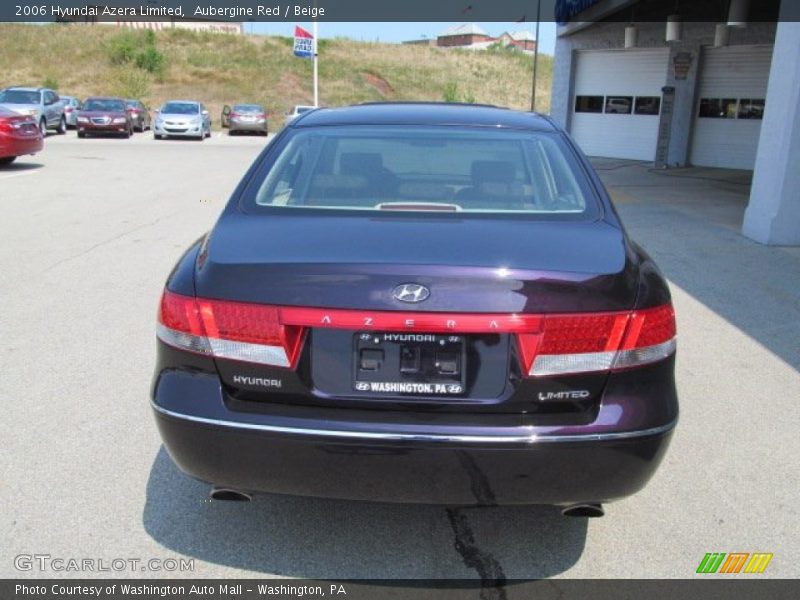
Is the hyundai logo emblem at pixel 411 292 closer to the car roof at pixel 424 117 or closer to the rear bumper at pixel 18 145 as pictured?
the car roof at pixel 424 117

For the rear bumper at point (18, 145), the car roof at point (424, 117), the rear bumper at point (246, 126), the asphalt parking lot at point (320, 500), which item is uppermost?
the car roof at point (424, 117)

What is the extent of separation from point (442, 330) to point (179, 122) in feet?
92.4

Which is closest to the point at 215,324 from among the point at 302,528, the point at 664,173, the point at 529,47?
the point at 302,528

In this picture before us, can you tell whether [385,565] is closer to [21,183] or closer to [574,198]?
[574,198]

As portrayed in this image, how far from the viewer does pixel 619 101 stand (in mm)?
22547

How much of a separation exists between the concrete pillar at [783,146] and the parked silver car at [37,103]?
22.4 meters

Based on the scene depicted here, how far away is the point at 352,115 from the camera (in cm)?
381

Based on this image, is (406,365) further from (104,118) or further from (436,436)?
(104,118)

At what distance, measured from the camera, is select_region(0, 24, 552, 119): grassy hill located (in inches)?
1850

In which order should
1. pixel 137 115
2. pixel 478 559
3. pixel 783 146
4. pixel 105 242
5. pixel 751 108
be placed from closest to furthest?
pixel 478 559, pixel 105 242, pixel 783 146, pixel 751 108, pixel 137 115

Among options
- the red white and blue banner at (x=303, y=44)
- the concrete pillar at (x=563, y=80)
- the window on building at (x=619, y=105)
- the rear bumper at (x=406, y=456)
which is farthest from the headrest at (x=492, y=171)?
the red white and blue banner at (x=303, y=44)

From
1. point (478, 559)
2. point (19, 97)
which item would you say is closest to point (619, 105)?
point (19, 97)

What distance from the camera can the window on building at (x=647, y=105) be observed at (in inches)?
838

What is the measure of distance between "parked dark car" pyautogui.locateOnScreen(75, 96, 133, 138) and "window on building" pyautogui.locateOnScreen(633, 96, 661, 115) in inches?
716
